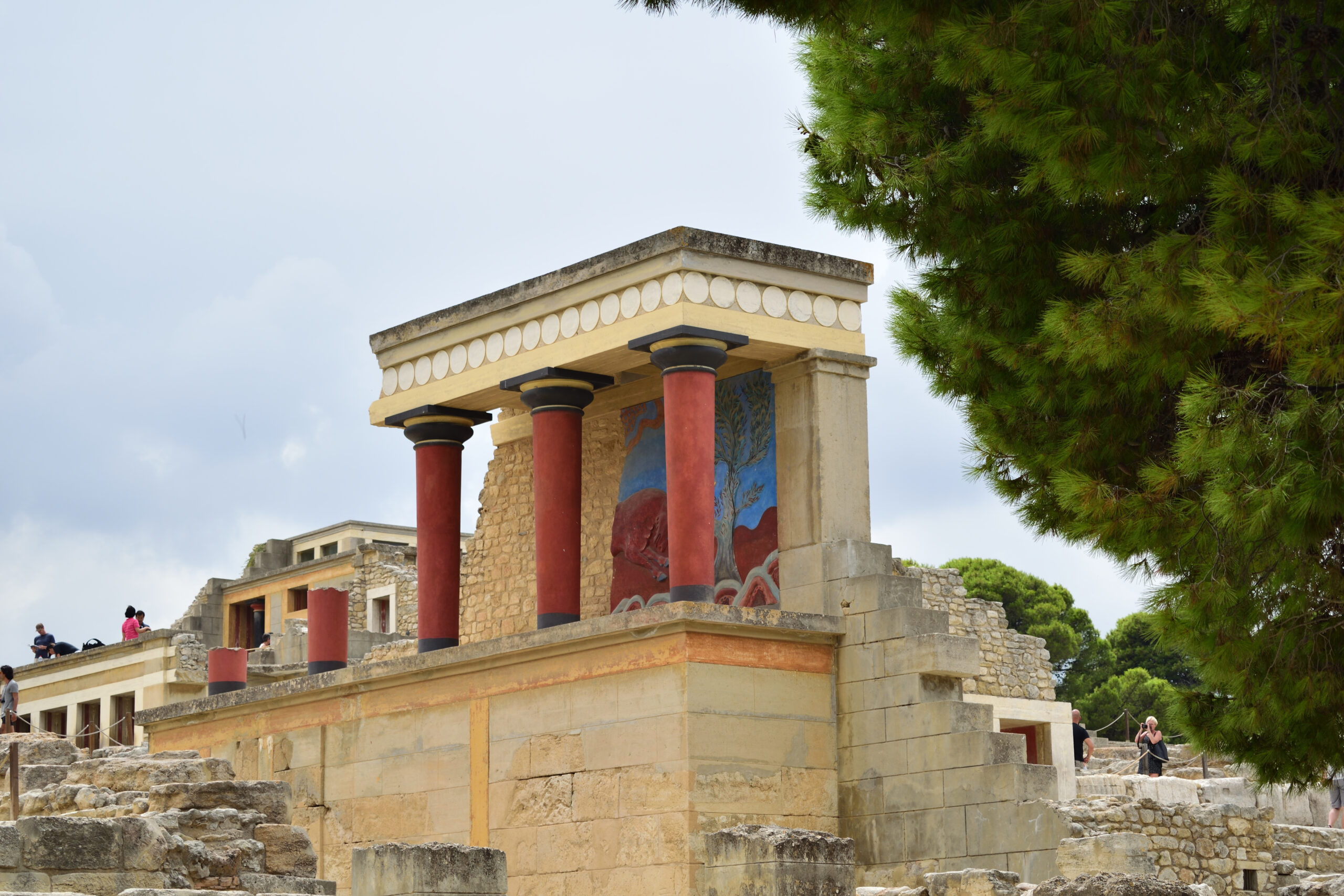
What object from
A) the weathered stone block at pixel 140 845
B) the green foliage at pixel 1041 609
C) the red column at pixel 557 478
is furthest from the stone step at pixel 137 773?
the green foliage at pixel 1041 609

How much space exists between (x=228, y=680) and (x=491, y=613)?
302cm

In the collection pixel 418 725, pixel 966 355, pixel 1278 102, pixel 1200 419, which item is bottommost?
pixel 418 725

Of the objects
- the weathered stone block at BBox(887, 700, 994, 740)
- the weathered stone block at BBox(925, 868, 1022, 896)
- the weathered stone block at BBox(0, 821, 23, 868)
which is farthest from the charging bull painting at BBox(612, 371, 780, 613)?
the weathered stone block at BBox(0, 821, 23, 868)

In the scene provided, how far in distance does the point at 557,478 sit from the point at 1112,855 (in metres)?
6.48

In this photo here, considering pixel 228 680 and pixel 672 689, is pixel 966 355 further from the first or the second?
pixel 228 680

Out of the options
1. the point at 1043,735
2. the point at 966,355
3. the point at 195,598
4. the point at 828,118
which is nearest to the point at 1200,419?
the point at 966,355

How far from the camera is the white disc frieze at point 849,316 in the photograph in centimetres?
1641

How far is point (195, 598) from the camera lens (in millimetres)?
44094

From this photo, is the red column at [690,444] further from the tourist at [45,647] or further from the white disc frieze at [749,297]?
the tourist at [45,647]

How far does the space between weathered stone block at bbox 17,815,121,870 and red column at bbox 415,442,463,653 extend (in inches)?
294

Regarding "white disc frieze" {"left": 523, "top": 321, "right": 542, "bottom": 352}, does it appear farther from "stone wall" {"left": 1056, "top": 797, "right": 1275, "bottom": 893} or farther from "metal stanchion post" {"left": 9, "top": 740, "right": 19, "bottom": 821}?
"stone wall" {"left": 1056, "top": 797, "right": 1275, "bottom": 893}

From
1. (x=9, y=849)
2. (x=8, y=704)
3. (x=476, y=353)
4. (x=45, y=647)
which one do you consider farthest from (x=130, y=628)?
(x=9, y=849)

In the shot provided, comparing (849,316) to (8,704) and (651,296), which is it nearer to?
(651,296)

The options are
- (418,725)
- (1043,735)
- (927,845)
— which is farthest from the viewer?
(1043,735)
